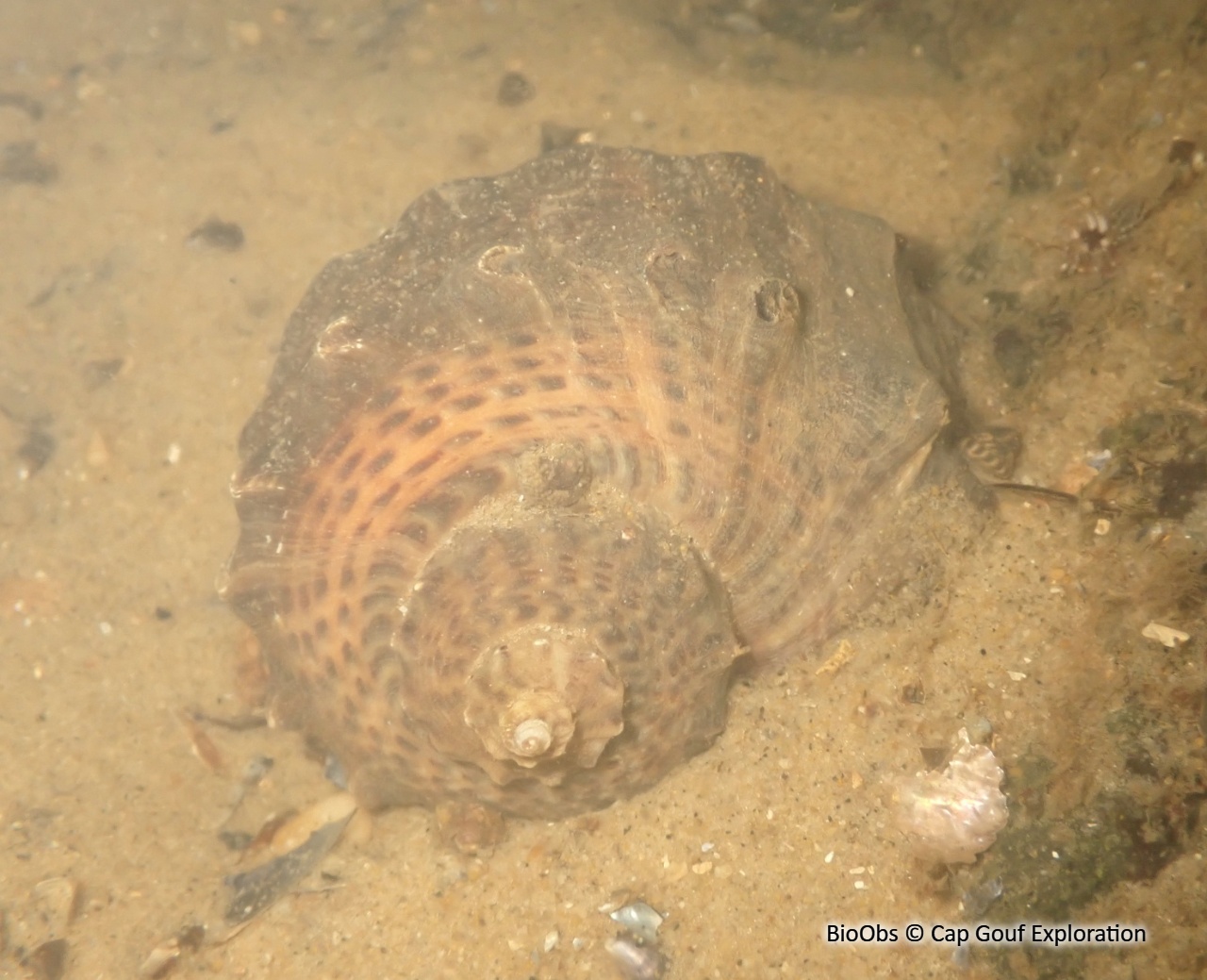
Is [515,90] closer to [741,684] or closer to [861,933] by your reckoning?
[741,684]

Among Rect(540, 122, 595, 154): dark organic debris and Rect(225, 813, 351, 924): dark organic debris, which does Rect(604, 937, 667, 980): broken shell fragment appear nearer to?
Rect(225, 813, 351, 924): dark organic debris

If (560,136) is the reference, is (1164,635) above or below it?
below

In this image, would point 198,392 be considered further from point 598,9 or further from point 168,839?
point 598,9

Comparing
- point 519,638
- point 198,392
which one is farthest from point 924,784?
point 198,392

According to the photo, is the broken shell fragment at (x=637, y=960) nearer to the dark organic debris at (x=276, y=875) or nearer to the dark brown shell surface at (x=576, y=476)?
the dark brown shell surface at (x=576, y=476)

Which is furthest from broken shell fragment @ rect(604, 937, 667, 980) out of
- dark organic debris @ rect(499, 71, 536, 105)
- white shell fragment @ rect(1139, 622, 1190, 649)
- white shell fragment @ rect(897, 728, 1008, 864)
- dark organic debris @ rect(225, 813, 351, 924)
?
dark organic debris @ rect(499, 71, 536, 105)

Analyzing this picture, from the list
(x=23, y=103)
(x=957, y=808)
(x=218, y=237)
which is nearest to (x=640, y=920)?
(x=957, y=808)
